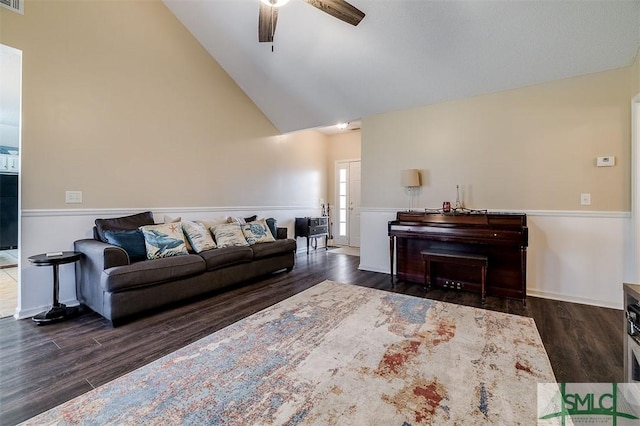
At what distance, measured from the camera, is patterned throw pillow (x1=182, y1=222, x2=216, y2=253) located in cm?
337

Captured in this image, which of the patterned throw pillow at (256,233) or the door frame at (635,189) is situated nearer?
the door frame at (635,189)

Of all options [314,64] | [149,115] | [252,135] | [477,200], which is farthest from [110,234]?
[477,200]

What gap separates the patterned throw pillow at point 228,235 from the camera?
11.9ft

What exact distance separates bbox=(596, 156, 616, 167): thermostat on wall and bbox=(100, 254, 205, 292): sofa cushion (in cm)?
451

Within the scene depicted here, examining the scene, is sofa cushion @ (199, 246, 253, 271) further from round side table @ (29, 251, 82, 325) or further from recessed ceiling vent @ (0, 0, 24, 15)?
recessed ceiling vent @ (0, 0, 24, 15)

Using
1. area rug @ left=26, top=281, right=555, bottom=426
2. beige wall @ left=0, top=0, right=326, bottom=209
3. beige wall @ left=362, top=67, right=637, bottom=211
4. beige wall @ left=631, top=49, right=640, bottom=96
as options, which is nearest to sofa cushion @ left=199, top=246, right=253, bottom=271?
area rug @ left=26, top=281, right=555, bottom=426

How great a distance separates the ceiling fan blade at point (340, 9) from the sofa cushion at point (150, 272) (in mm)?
2757

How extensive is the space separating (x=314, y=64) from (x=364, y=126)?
4.10 feet

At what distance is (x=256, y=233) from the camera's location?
4.10 meters

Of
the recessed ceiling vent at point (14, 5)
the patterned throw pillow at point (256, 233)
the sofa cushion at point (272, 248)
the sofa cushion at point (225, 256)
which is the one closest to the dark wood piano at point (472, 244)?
the sofa cushion at point (272, 248)

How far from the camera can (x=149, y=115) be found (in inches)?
139

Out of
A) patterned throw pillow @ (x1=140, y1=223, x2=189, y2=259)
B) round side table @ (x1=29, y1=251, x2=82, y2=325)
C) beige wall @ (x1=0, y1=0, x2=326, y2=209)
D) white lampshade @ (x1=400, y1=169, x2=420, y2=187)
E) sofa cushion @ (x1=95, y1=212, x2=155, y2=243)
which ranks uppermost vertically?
beige wall @ (x1=0, y1=0, x2=326, y2=209)

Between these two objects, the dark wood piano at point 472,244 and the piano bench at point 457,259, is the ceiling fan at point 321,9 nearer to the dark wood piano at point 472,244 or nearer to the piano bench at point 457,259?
the dark wood piano at point 472,244

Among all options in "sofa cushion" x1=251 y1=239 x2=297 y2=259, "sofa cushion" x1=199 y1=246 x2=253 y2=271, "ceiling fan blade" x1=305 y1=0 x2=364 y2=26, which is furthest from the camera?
"sofa cushion" x1=251 y1=239 x2=297 y2=259
